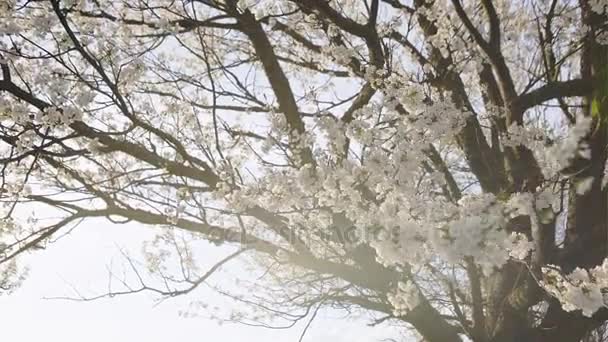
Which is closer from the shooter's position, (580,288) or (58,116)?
(580,288)

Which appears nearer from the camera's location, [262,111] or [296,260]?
[296,260]

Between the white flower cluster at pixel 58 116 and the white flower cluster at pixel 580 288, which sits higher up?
the white flower cluster at pixel 58 116

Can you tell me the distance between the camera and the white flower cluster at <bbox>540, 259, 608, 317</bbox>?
235 cm

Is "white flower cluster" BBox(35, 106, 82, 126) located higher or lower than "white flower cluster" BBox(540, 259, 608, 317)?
higher

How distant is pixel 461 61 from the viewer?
421 cm

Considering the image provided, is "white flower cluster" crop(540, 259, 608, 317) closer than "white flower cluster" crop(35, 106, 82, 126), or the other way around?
"white flower cluster" crop(540, 259, 608, 317)

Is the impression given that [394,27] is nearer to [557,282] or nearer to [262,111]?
[262,111]

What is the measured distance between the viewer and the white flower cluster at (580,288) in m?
2.35

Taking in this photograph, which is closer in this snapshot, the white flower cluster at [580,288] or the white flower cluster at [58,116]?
the white flower cluster at [580,288]

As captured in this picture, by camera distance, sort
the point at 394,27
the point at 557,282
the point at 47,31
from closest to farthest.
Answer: the point at 557,282
the point at 47,31
the point at 394,27

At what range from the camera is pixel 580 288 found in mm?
2373

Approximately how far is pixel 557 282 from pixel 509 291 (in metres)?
1.79

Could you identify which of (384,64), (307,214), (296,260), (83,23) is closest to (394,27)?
(384,64)

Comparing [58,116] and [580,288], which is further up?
[58,116]
